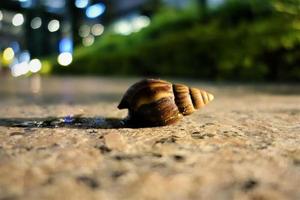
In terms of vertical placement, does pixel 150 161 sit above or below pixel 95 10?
below

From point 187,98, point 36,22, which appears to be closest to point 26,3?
point 36,22

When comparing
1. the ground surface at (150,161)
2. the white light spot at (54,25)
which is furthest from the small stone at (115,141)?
the white light spot at (54,25)

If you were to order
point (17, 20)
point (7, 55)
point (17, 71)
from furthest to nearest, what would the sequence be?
point (17, 20) → point (17, 71) → point (7, 55)

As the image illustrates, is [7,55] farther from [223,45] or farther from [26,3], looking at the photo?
[26,3]

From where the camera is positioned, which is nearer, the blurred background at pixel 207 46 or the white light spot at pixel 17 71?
the blurred background at pixel 207 46

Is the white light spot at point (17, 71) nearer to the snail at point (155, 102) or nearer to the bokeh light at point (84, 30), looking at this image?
the bokeh light at point (84, 30)

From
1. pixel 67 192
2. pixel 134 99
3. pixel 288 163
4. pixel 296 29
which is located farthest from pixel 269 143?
pixel 296 29

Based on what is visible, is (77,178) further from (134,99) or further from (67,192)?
(134,99)
